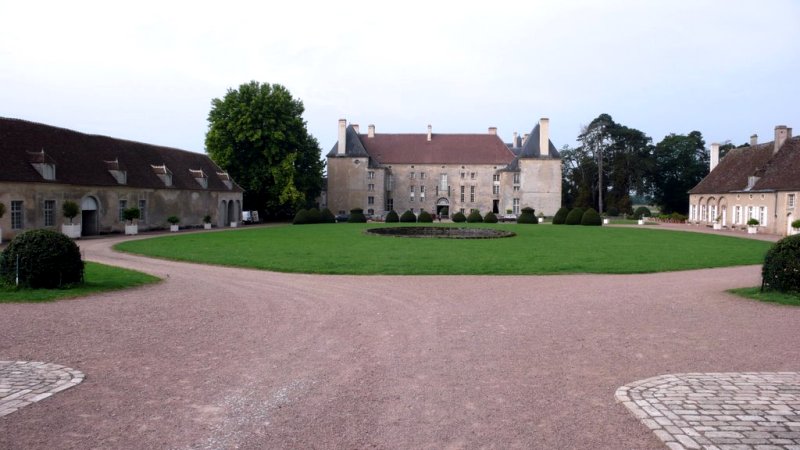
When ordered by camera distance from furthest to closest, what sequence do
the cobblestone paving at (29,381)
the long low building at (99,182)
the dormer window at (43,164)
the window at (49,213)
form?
the window at (49,213) < the dormer window at (43,164) < the long low building at (99,182) < the cobblestone paving at (29,381)

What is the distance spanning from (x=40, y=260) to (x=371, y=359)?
8417 mm

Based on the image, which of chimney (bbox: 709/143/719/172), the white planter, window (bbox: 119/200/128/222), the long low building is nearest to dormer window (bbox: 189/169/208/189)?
the long low building

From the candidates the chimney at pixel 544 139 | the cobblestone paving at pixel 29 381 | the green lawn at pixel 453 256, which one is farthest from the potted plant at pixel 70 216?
the chimney at pixel 544 139

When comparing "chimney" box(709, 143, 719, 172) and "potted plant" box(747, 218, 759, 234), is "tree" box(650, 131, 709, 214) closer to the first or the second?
"chimney" box(709, 143, 719, 172)

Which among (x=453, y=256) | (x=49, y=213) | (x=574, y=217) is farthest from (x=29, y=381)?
(x=574, y=217)

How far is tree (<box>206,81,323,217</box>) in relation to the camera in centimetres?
4478

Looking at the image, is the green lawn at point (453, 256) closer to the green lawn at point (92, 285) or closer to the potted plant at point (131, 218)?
the green lawn at point (92, 285)

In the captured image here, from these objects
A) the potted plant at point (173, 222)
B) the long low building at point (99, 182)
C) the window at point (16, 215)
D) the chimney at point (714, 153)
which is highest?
the chimney at point (714, 153)

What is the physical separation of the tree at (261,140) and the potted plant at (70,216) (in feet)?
59.6

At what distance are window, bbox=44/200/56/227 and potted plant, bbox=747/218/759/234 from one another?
43.7 m

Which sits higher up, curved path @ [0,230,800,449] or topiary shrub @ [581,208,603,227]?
topiary shrub @ [581,208,603,227]

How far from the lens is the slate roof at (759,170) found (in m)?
37.1

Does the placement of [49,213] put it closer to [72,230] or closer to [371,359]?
[72,230]

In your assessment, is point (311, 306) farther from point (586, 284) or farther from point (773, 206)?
point (773, 206)
